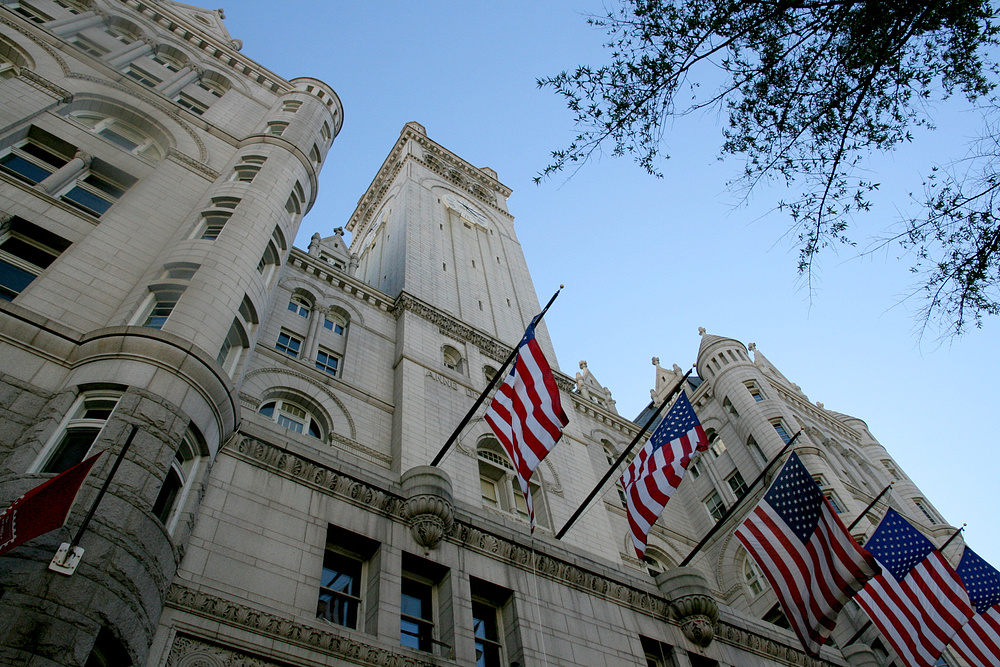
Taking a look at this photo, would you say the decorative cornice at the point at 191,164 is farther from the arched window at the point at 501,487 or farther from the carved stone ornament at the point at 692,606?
the carved stone ornament at the point at 692,606

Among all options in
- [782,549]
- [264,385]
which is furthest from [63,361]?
[782,549]

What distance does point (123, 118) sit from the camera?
2512 centimetres

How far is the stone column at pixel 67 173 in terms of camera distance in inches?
749

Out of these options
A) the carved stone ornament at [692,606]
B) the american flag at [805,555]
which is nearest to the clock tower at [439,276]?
the carved stone ornament at [692,606]

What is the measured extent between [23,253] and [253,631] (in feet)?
38.1

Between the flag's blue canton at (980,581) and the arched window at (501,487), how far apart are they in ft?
43.2

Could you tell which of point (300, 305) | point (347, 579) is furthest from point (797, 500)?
point (300, 305)

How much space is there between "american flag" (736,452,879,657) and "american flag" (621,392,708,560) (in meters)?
2.29

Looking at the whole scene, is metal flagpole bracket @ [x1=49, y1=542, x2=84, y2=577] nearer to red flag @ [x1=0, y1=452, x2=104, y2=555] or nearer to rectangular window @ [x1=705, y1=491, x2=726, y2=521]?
red flag @ [x1=0, y1=452, x2=104, y2=555]

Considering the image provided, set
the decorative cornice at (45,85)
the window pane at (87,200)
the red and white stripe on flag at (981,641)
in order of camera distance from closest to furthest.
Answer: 1. the window pane at (87,200)
2. the red and white stripe on flag at (981,641)
3. the decorative cornice at (45,85)

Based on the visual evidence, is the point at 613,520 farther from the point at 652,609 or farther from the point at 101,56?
the point at 101,56

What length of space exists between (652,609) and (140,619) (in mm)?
12727

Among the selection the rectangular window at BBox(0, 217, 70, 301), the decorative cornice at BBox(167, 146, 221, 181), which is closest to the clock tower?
the decorative cornice at BBox(167, 146, 221, 181)

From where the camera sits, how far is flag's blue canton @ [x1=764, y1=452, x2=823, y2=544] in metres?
16.7
